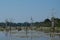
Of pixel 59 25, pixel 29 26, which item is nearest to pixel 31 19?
pixel 59 25

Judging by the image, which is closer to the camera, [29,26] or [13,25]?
[29,26]

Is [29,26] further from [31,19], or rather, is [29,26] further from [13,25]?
[31,19]

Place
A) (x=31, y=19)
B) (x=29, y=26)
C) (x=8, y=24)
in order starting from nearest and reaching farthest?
(x=31, y=19), (x=29, y=26), (x=8, y=24)

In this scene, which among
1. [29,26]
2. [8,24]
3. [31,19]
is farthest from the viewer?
[8,24]

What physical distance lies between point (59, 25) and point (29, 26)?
514 inches

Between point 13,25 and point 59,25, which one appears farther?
point 13,25

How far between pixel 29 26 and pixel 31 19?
43.6 feet

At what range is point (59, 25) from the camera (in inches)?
2126

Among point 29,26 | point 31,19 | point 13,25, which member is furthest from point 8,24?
point 31,19

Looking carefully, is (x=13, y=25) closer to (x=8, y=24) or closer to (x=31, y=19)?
(x=8, y=24)

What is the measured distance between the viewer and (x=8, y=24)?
69.6m

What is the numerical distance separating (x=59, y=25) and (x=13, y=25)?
21042mm

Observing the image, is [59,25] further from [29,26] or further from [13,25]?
[13,25]

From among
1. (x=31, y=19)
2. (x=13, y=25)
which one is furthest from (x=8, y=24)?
(x=31, y=19)
